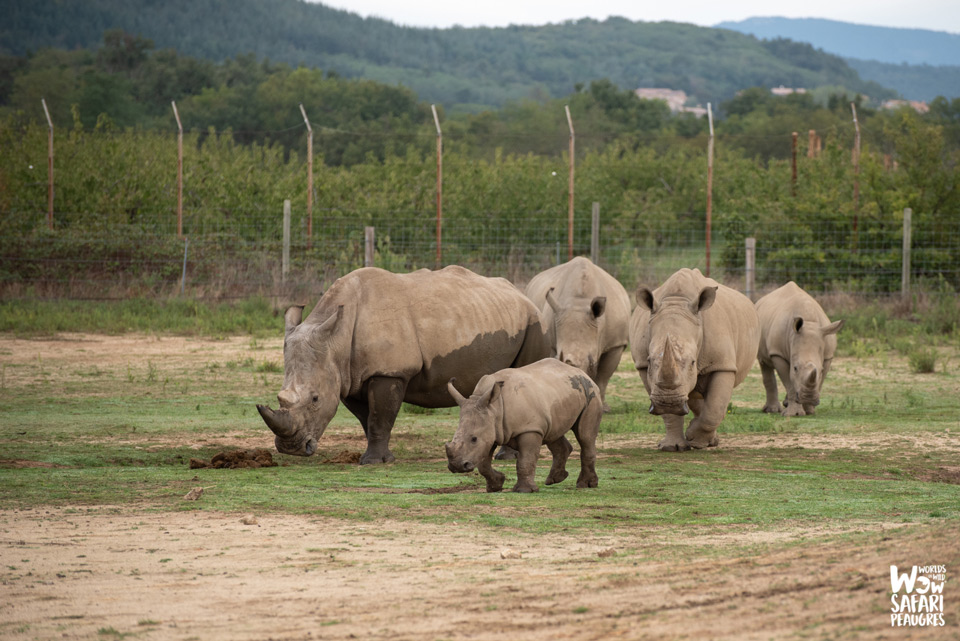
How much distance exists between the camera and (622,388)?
52.1 ft

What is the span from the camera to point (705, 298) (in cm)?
1055

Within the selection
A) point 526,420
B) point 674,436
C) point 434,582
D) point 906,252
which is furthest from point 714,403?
point 906,252

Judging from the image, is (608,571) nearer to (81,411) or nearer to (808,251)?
(81,411)

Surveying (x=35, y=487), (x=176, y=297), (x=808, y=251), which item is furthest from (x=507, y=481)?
(x=808, y=251)

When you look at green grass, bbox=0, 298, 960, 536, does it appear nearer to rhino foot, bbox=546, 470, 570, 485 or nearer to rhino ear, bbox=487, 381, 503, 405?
rhino foot, bbox=546, 470, 570, 485

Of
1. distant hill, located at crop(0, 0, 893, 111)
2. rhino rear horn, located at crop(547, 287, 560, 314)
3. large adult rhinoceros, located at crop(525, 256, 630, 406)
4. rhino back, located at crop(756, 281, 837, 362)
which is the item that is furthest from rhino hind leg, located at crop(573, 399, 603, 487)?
distant hill, located at crop(0, 0, 893, 111)

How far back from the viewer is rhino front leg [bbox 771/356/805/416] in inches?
537

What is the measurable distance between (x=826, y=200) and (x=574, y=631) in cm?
2108

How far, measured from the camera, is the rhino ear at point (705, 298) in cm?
1049

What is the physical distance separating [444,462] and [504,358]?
133cm

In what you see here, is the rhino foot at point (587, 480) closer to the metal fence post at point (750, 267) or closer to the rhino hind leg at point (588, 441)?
the rhino hind leg at point (588, 441)

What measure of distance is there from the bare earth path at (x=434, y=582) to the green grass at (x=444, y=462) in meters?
0.63

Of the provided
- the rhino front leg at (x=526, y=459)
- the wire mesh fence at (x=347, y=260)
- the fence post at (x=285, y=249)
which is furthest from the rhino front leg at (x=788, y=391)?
the fence post at (x=285, y=249)

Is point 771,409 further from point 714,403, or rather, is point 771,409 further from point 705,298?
point 705,298
